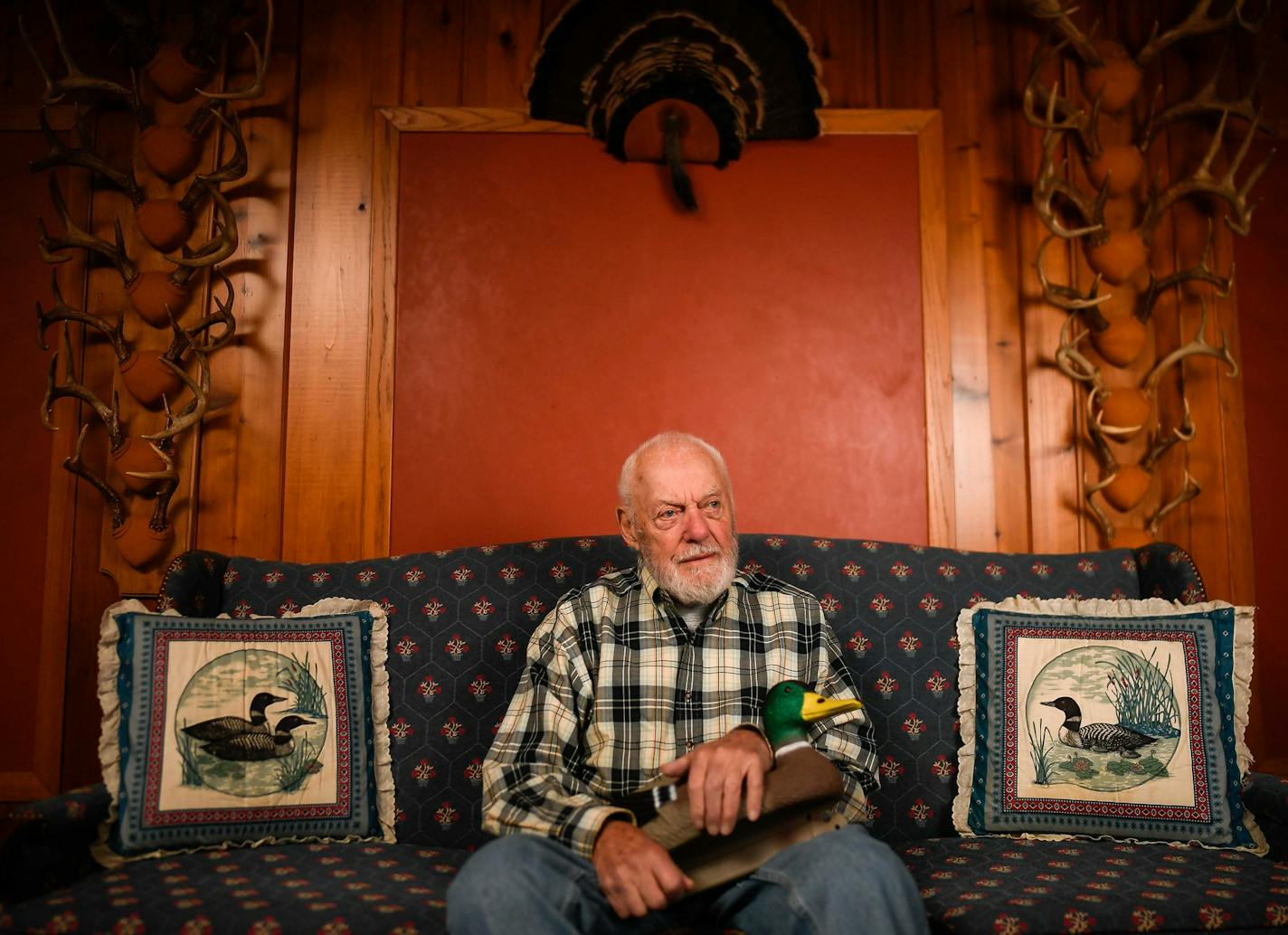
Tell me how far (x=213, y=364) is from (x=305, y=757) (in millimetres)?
1386

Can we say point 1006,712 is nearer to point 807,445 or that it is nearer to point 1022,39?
point 807,445

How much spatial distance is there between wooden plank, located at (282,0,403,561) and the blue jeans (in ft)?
5.26

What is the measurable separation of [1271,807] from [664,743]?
3.71ft

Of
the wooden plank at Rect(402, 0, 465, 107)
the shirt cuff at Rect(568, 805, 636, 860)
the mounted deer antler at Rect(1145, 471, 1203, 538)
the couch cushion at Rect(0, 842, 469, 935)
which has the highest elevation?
the wooden plank at Rect(402, 0, 465, 107)

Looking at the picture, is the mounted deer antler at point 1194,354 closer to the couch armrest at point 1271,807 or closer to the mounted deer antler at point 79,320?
the couch armrest at point 1271,807

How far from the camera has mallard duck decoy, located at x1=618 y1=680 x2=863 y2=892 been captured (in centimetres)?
152

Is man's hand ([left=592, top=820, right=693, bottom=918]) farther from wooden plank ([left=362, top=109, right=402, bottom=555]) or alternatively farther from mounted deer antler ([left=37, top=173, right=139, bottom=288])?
mounted deer antler ([left=37, top=173, right=139, bottom=288])

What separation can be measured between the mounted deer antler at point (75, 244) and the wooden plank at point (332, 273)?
0.44 m

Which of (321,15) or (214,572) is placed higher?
(321,15)

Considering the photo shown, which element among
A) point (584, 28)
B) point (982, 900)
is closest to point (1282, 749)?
point (982, 900)

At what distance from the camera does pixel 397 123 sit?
118 inches

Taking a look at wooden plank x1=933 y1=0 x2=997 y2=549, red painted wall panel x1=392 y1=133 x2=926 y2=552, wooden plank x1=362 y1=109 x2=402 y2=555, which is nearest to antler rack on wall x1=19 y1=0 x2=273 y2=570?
wooden plank x1=362 y1=109 x2=402 y2=555

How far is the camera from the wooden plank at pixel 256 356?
2.90 meters

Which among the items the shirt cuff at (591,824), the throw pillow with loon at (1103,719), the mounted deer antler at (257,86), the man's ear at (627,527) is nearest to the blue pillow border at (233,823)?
the man's ear at (627,527)
